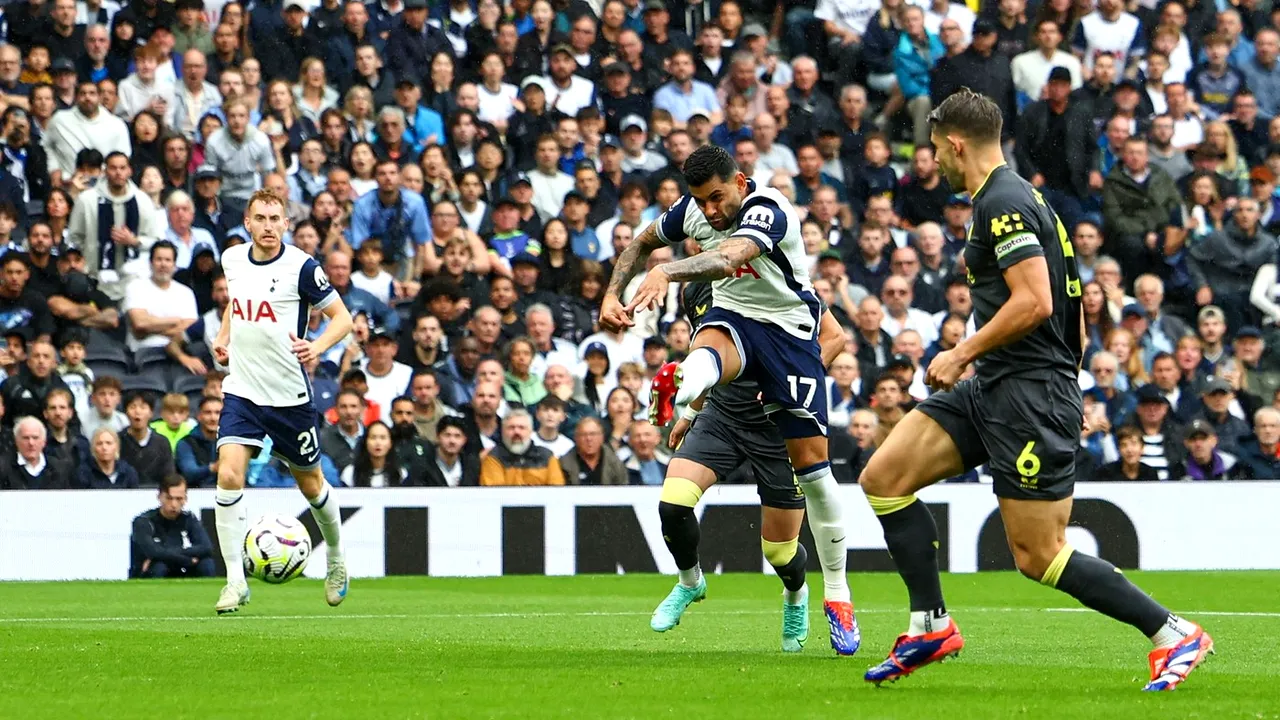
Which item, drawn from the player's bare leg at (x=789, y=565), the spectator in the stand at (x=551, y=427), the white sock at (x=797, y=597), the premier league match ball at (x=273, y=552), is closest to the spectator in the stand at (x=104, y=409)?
the spectator in the stand at (x=551, y=427)

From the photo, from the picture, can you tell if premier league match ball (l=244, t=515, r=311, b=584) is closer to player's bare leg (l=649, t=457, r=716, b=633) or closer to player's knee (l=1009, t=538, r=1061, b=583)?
player's bare leg (l=649, t=457, r=716, b=633)

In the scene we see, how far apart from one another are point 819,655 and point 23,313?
1082cm

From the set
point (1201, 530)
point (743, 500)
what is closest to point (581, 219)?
point (743, 500)

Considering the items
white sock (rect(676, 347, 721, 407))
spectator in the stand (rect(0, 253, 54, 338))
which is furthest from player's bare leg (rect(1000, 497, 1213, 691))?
spectator in the stand (rect(0, 253, 54, 338))

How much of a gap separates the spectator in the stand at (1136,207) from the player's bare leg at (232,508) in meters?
11.9

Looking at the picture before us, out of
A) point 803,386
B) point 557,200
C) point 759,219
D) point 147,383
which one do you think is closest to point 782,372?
point 803,386

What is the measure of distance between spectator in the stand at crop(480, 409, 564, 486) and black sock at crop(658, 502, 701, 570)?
24.2ft

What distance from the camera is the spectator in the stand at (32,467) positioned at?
16.6m

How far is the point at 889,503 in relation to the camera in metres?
7.74

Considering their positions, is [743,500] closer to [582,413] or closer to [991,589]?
[582,413]

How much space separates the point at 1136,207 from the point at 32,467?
12104 mm

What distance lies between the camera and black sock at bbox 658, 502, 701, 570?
9.98 metres

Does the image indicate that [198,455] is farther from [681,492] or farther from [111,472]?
[681,492]

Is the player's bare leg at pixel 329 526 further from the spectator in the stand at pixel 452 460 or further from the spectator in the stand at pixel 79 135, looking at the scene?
the spectator in the stand at pixel 79 135
